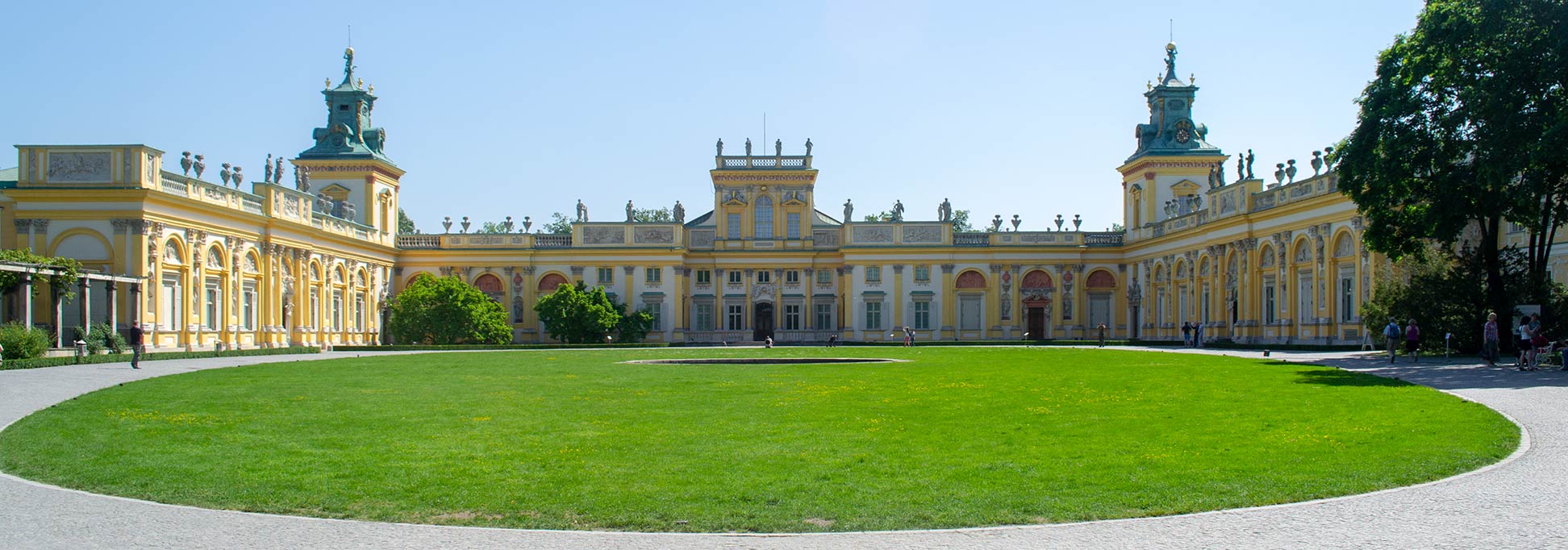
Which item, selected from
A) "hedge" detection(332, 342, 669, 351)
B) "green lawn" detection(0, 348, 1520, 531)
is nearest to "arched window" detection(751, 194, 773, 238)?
"hedge" detection(332, 342, 669, 351)

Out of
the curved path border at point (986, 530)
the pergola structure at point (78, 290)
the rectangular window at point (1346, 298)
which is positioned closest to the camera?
the curved path border at point (986, 530)

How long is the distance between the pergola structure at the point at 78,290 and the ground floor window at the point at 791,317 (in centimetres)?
3751

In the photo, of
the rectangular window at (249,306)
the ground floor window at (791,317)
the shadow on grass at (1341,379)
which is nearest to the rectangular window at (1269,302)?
the shadow on grass at (1341,379)

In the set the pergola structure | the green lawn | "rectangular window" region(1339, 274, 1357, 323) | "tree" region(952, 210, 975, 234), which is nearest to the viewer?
the green lawn

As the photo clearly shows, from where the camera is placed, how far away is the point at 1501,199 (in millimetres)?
29938

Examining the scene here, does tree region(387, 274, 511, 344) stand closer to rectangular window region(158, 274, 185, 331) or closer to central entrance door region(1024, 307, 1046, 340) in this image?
rectangular window region(158, 274, 185, 331)

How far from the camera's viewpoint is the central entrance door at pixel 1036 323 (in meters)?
70.8

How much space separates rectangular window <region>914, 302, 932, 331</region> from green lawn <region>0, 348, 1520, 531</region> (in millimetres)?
46375

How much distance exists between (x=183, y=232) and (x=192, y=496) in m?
37.3

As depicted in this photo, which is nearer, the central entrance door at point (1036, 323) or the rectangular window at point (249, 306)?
the rectangular window at point (249, 306)

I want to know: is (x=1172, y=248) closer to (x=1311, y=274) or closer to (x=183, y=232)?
(x=1311, y=274)

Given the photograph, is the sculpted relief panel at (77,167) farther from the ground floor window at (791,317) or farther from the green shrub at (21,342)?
the ground floor window at (791,317)

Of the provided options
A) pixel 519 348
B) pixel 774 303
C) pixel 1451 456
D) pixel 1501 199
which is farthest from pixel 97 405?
pixel 774 303

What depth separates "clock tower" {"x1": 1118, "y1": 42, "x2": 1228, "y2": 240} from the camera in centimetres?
6856
